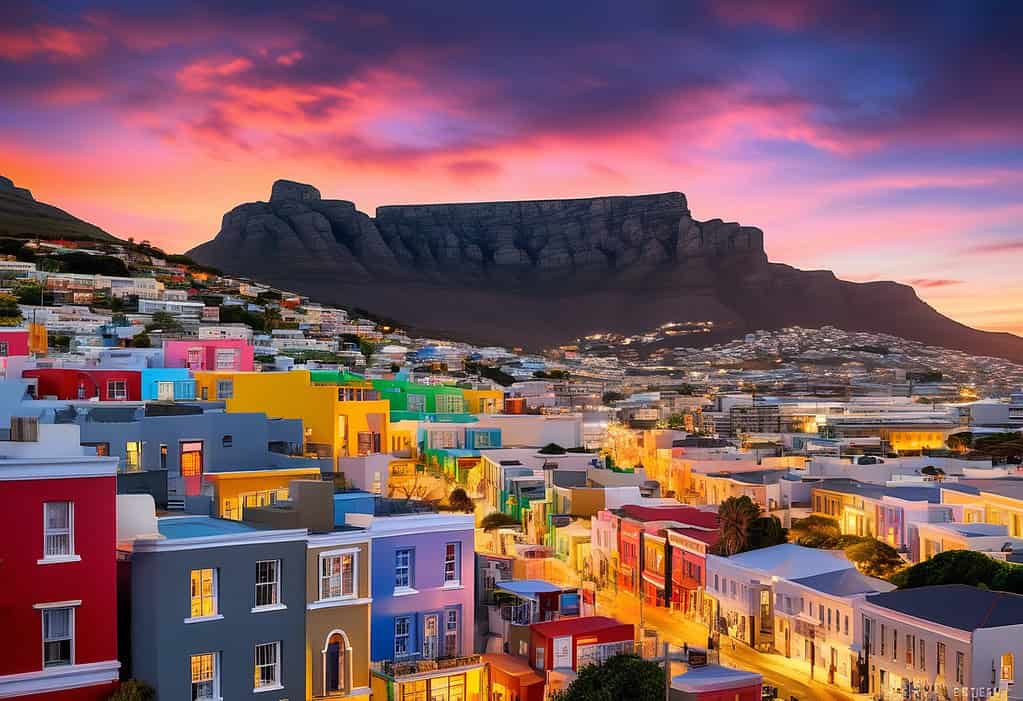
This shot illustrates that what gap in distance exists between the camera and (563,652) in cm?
2714

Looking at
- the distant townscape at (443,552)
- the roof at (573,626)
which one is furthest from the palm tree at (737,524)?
the roof at (573,626)

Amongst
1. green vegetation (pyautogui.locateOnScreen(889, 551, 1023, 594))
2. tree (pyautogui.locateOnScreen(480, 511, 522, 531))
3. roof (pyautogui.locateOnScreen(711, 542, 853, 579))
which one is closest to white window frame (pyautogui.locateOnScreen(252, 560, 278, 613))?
roof (pyautogui.locateOnScreen(711, 542, 853, 579))

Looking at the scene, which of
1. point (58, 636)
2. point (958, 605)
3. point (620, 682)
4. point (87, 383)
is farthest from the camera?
point (87, 383)

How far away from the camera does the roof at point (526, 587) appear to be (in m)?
29.7

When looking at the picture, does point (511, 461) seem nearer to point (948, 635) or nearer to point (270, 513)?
point (948, 635)

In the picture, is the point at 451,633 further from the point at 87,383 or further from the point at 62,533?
the point at 87,383

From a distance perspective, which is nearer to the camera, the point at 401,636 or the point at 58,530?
the point at 58,530

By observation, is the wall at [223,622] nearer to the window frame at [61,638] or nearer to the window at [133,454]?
the window frame at [61,638]

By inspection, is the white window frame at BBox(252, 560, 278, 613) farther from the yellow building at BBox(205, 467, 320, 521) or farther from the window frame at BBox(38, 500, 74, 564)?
the yellow building at BBox(205, 467, 320, 521)

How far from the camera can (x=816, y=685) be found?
35.7 meters

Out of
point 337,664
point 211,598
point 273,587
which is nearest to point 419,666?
point 337,664

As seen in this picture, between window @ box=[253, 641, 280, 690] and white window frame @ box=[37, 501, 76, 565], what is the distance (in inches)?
140

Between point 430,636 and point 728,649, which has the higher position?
point 430,636

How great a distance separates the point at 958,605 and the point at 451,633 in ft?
45.6
